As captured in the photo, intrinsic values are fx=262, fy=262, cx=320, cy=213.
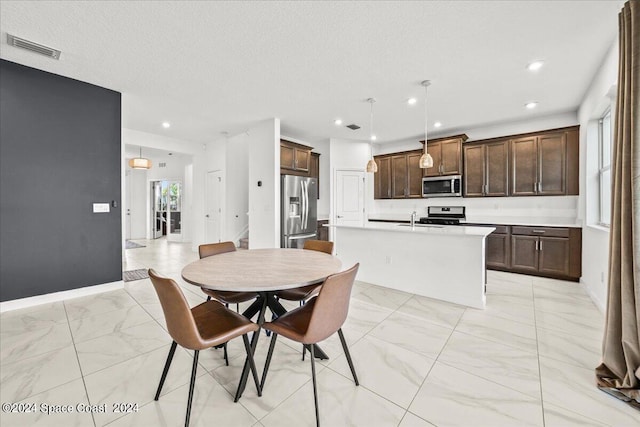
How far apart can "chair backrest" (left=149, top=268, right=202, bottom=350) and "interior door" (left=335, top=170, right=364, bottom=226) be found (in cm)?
485

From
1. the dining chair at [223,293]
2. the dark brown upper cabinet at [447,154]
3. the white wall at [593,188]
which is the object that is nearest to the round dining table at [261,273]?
the dining chair at [223,293]

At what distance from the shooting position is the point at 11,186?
2.85 metres

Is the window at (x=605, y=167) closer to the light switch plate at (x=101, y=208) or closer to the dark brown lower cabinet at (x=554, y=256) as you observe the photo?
the dark brown lower cabinet at (x=554, y=256)

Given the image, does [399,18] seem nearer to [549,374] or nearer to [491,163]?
[549,374]

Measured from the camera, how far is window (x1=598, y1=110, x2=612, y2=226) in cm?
316

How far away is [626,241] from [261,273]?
2326mm

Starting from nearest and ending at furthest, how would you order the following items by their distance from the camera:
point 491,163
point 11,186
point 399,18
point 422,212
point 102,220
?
point 399,18 → point 11,186 → point 102,220 → point 491,163 → point 422,212

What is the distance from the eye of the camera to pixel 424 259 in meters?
3.33

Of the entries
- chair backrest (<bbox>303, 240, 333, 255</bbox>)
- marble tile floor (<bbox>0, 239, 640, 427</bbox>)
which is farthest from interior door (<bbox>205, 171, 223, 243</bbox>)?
chair backrest (<bbox>303, 240, 333, 255</bbox>)

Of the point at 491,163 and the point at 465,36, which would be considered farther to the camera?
the point at 491,163

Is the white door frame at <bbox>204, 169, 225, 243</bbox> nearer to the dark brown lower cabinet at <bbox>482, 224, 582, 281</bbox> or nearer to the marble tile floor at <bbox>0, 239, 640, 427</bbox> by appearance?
the marble tile floor at <bbox>0, 239, 640, 427</bbox>

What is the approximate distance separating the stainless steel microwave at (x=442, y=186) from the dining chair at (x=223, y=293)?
4255 mm

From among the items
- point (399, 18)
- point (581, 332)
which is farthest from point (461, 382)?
point (399, 18)

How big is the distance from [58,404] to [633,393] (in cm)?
341
